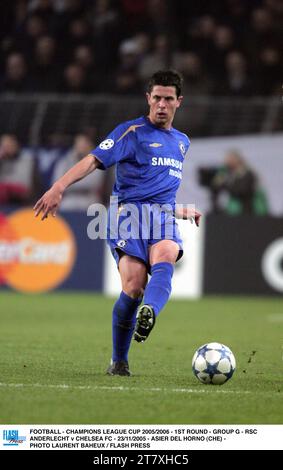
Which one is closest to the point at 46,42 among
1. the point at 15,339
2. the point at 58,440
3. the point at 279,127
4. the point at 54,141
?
the point at 54,141

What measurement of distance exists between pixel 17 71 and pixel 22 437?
13018 mm

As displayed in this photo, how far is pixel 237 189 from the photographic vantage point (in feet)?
51.7

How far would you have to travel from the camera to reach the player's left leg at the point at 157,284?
21.9ft

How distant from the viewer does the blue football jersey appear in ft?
24.5

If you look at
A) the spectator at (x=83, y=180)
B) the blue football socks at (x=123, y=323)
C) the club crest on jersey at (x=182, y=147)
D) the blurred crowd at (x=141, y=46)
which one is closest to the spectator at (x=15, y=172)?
the spectator at (x=83, y=180)

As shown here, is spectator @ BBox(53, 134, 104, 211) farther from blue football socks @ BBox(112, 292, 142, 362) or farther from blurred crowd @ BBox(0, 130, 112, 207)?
blue football socks @ BBox(112, 292, 142, 362)

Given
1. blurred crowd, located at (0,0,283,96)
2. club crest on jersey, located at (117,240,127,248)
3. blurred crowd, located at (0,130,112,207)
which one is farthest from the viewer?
blurred crowd, located at (0,0,283,96)

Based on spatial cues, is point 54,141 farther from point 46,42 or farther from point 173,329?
point 173,329

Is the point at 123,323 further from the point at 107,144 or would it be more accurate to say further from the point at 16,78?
the point at 16,78

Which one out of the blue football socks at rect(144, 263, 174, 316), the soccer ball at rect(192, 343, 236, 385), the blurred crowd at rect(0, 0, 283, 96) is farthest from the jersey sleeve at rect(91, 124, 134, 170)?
the blurred crowd at rect(0, 0, 283, 96)

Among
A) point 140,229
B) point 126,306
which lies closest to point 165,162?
point 140,229

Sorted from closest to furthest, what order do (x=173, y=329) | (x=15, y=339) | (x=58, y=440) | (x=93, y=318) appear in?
(x=58, y=440), (x=15, y=339), (x=173, y=329), (x=93, y=318)

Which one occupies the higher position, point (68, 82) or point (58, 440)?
point (68, 82)

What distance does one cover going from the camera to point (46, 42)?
1778 centimetres
